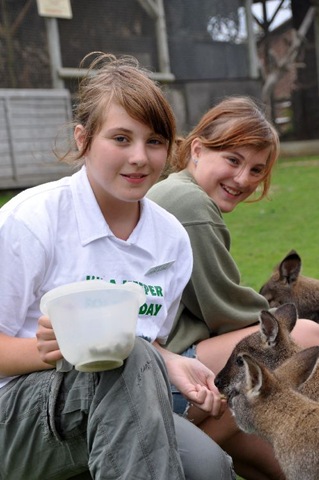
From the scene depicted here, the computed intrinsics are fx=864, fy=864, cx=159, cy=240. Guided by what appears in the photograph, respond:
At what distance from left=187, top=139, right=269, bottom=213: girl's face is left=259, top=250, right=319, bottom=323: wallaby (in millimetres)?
856

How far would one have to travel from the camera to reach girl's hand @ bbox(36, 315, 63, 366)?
5.88 ft

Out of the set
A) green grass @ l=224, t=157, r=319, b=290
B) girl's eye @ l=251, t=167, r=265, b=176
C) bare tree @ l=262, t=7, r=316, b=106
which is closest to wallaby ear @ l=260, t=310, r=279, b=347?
girl's eye @ l=251, t=167, r=265, b=176

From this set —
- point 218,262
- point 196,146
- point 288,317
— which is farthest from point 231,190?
point 288,317

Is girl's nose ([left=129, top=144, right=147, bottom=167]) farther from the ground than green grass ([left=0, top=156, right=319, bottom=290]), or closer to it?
farther from the ground

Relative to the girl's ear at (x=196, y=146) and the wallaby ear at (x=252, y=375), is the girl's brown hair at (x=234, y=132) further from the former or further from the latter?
the wallaby ear at (x=252, y=375)

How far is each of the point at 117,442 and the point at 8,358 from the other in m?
0.35

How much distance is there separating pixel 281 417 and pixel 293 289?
5.23 feet

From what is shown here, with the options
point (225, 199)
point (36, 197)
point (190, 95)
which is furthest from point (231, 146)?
point (190, 95)

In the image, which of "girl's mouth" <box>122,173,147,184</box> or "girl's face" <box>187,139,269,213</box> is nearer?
"girl's mouth" <box>122,173,147,184</box>

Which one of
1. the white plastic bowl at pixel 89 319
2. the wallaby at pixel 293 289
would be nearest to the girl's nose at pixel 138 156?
the white plastic bowl at pixel 89 319

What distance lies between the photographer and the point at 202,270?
2602 mm

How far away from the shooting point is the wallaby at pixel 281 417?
2.07 metres

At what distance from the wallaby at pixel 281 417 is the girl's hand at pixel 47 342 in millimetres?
522

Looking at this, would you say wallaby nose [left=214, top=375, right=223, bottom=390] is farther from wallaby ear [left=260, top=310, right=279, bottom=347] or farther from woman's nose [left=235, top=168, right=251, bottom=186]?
woman's nose [left=235, top=168, right=251, bottom=186]
